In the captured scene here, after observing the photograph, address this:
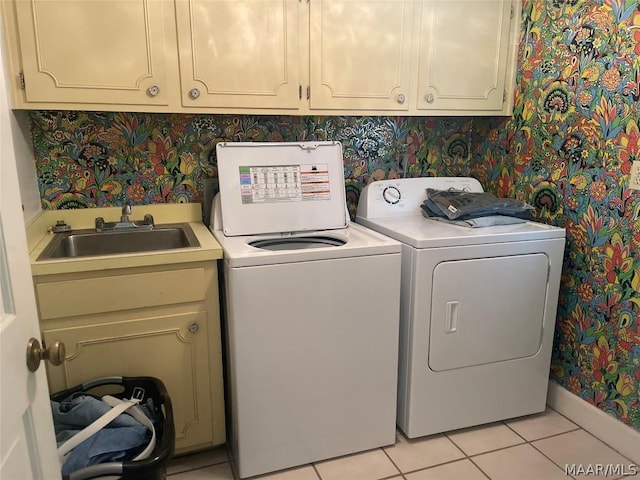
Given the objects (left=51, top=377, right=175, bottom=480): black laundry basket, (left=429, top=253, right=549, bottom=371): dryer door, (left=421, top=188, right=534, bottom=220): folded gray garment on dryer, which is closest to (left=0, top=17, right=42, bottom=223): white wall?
(left=51, top=377, right=175, bottom=480): black laundry basket

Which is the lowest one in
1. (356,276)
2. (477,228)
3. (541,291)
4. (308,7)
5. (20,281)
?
(541,291)

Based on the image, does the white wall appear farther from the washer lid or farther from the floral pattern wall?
the washer lid

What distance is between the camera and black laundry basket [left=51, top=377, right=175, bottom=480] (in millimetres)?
1373

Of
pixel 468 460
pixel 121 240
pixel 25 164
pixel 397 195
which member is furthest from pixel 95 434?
pixel 397 195

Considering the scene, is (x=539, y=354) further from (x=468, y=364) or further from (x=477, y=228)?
(x=477, y=228)

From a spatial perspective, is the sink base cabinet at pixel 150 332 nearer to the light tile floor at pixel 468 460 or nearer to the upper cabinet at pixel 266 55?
the light tile floor at pixel 468 460

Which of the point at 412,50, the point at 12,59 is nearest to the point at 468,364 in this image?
the point at 412,50

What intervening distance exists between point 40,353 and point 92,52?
1.21 m

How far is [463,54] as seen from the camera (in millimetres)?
2195

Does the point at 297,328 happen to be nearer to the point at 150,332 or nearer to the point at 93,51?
the point at 150,332

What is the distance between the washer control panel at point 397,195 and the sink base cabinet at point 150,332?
89 centimetres

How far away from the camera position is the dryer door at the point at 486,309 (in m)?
1.95

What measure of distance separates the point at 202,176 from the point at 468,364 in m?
1.45

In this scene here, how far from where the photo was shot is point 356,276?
182cm
